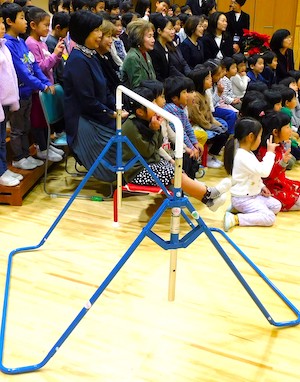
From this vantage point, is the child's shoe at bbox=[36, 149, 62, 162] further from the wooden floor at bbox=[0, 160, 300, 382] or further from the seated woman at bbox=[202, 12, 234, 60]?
the seated woman at bbox=[202, 12, 234, 60]

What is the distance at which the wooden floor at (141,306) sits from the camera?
6.40 feet

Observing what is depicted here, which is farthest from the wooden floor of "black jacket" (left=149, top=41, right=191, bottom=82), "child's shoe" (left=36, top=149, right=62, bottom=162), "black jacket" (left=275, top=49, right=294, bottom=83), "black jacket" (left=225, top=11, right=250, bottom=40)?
"black jacket" (left=225, top=11, right=250, bottom=40)

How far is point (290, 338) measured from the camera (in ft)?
7.02

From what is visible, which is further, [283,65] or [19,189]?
[283,65]

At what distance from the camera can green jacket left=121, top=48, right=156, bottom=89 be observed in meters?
3.97

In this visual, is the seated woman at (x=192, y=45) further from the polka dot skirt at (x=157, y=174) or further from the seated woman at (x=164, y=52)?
the polka dot skirt at (x=157, y=174)

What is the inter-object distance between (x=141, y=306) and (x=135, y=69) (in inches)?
87.0

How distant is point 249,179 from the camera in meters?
3.21

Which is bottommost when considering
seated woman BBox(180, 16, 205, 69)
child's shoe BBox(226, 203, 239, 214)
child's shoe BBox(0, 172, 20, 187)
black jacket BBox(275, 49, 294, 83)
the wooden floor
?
the wooden floor

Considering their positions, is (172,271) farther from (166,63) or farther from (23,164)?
(166,63)

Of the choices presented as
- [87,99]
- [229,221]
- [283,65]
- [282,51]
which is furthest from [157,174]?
[282,51]

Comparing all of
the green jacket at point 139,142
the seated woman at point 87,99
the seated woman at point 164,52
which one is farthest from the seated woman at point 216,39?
the green jacket at point 139,142

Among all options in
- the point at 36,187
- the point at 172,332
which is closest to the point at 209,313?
the point at 172,332

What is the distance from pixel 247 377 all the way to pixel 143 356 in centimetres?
40
